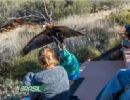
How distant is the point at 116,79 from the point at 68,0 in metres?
25.8

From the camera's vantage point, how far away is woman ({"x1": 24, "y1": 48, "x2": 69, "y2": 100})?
17.0ft

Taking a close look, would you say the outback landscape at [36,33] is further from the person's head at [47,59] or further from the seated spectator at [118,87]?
the seated spectator at [118,87]

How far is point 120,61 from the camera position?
10.4 metres

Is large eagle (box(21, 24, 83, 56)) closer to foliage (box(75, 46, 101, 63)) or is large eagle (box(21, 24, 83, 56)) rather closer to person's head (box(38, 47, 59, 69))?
foliage (box(75, 46, 101, 63))

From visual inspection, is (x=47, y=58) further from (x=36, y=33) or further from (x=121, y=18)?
(x=121, y=18)

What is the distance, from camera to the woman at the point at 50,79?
203 inches

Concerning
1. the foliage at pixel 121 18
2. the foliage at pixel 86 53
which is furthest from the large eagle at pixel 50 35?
the foliage at pixel 121 18

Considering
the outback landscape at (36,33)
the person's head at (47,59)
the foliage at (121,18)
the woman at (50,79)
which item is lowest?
the outback landscape at (36,33)

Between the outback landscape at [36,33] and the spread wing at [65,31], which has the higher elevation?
the spread wing at [65,31]

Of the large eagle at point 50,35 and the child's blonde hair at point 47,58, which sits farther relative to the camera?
the large eagle at point 50,35

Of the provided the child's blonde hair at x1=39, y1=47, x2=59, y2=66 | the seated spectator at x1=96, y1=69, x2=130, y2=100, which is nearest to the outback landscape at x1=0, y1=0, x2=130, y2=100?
the child's blonde hair at x1=39, y1=47, x2=59, y2=66

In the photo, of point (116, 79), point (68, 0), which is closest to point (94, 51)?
point (116, 79)

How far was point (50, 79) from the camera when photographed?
5172mm

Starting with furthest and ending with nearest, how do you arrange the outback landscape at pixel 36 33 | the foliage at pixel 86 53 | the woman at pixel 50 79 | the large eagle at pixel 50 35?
the foliage at pixel 86 53, the outback landscape at pixel 36 33, the large eagle at pixel 50 35, the woman at pixel 50 79
